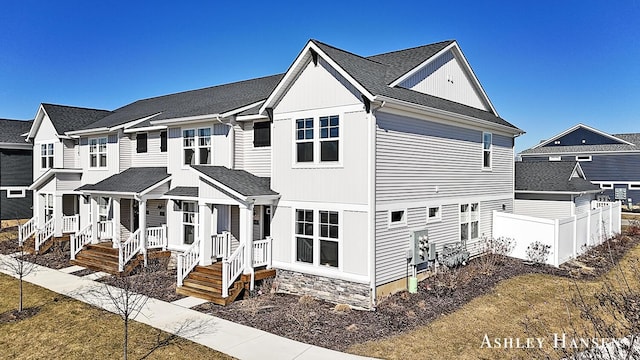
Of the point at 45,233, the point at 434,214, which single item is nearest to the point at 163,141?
the point at 45,233

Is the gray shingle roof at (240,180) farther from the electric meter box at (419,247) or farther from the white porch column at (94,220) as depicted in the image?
the white porch column at (94,220)

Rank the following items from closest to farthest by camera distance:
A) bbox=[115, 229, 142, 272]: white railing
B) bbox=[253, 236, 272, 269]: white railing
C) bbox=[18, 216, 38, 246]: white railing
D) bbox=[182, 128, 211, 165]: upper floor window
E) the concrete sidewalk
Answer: the concrete sidewalk < bbox=[253, 236, 272, 269]: white railing < bbox=[115, 229, 142, 272]: white railing < bbox=[182, 128, 211, 165]: upper floor window < bbox=[18, 216, 38, 246]: white railing

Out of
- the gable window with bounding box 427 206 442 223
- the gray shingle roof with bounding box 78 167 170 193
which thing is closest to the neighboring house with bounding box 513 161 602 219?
the gable window with bounding box 427 206 442 223

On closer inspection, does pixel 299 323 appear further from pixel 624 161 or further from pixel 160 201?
pixel 624 161

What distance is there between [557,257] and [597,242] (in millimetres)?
6534

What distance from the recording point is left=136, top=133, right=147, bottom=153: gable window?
2019 cm

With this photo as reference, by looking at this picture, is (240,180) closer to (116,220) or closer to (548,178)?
(116,220)

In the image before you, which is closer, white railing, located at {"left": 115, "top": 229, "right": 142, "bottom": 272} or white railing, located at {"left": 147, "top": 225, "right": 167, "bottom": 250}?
white railing, located at {"left": 115, "top": 229, "right": 142, "bottom": 272}

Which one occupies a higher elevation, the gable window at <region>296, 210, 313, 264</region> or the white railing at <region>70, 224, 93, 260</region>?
the gable window at <region>296, 210, 313, 264</region>

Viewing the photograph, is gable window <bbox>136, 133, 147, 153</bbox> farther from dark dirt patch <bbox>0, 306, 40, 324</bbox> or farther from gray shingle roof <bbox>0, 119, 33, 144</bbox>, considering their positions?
gray shingle roof <bbox>0, 119, 33, 144</bbox>

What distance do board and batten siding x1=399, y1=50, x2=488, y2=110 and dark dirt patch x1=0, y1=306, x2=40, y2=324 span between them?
43.9 feet

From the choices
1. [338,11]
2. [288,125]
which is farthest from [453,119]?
[338,11]

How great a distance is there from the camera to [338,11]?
62.4 ft

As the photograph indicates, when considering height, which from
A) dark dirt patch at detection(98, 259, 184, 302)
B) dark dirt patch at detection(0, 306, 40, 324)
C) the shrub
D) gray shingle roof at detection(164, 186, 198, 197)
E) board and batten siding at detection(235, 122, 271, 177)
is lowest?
dark dirt patch at detection(0, 306, 40, 324)
